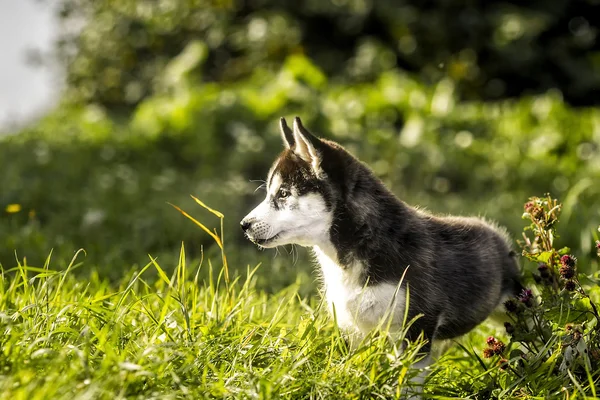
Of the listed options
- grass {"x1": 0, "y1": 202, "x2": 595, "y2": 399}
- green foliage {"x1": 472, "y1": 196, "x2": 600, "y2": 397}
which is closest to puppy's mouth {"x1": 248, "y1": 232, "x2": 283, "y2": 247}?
grass {"x1": 0, "y1": 202, "x2": 595, "y2": 399}

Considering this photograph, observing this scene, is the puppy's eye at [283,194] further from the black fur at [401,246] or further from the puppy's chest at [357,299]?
the puppy's chest at [357,299]

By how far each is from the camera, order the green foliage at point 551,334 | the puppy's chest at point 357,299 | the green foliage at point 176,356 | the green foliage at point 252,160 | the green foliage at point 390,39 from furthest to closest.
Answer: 1. the green foliage at point 390,39
2. the green foliage at point 252,160
3. the puppy's chest at point 357,299
4. the green foliage at point 551,334
5. the green foliage at point 176,356

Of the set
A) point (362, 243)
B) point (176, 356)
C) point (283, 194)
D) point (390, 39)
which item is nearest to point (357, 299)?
point (362, 243)

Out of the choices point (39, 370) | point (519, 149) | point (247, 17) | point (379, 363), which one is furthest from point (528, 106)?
point (39, 370)

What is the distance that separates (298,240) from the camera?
12.7 ft

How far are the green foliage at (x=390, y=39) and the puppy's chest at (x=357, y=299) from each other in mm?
8407

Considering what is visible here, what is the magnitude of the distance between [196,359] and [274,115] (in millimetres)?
6727

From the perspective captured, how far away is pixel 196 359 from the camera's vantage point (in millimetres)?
3432

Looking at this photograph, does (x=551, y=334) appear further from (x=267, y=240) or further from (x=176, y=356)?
(x=176, y=356)

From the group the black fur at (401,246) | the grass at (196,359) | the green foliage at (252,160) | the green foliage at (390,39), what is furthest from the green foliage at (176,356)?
the green foliage at (390,39)

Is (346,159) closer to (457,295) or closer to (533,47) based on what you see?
(457,295)

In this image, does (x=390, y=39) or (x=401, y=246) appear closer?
(x=401, y=246)

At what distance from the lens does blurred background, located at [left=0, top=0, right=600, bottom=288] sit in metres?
7.10

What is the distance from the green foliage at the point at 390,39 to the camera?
1234 centimetres
